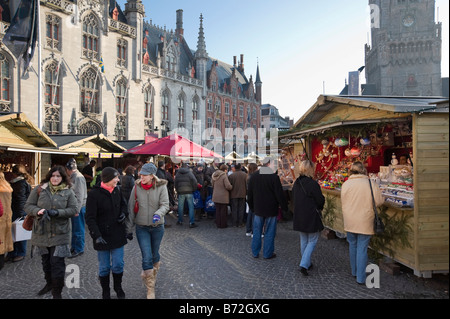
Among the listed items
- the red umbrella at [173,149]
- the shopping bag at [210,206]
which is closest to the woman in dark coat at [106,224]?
the shopping bag at [210,206]

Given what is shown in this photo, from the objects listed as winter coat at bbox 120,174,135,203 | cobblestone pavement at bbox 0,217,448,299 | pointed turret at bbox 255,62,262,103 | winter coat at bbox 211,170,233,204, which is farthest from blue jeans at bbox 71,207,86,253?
pointed turret at bbox 255,62,262,103

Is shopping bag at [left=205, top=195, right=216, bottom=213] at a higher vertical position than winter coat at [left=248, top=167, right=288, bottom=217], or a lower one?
lower

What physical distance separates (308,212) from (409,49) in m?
68.7

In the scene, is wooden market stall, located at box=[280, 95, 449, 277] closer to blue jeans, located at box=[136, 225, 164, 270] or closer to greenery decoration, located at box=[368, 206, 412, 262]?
greenery decoration, located at box=[368, 206, 412, 262]

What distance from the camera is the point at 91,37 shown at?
2594 centimetres

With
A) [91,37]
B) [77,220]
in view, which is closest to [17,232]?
[77,220]

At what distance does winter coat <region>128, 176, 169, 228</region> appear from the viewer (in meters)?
4.06

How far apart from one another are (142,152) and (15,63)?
17044 mm

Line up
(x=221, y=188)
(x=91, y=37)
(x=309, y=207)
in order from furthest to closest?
(x=91, y=37), (x=221, y=188), (x=309, y=207)

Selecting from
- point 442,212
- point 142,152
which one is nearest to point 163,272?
point 442,212

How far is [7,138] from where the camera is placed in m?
8.52

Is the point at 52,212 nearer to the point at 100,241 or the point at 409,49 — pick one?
the point at 100,241

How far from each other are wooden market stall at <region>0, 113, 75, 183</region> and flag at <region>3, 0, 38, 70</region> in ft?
16.1
